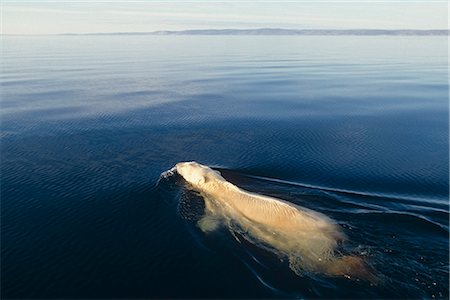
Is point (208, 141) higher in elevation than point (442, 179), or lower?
higher

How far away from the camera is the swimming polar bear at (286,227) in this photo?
1920 centimetres

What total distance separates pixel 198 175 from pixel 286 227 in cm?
850

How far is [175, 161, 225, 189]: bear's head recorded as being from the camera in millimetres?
27812

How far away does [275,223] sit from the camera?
72.9 feet

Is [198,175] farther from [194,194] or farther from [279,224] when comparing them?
[279,224]

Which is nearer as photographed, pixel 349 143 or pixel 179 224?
pixel 179 224

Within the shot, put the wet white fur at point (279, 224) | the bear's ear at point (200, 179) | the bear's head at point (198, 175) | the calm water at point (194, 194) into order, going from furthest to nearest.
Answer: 1. the bear's ear at point (200, 179)
2. the bear's head at point (198, 175)
3. the wet white fur at point (279, 224)
4. the calm water at point (194, 194)

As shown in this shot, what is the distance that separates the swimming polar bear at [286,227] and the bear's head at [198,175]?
0.55m

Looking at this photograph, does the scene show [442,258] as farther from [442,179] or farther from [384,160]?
[384,160]

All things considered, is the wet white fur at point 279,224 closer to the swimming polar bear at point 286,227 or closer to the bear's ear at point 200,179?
the swimming polar bear at point 286,227

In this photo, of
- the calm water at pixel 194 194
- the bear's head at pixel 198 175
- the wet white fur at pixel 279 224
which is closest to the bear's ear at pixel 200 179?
the bear's head at pixel 198 175

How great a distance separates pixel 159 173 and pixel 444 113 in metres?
34.8

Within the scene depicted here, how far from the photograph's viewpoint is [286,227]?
21.8 m

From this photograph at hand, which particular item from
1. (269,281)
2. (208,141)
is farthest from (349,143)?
(269,281)
